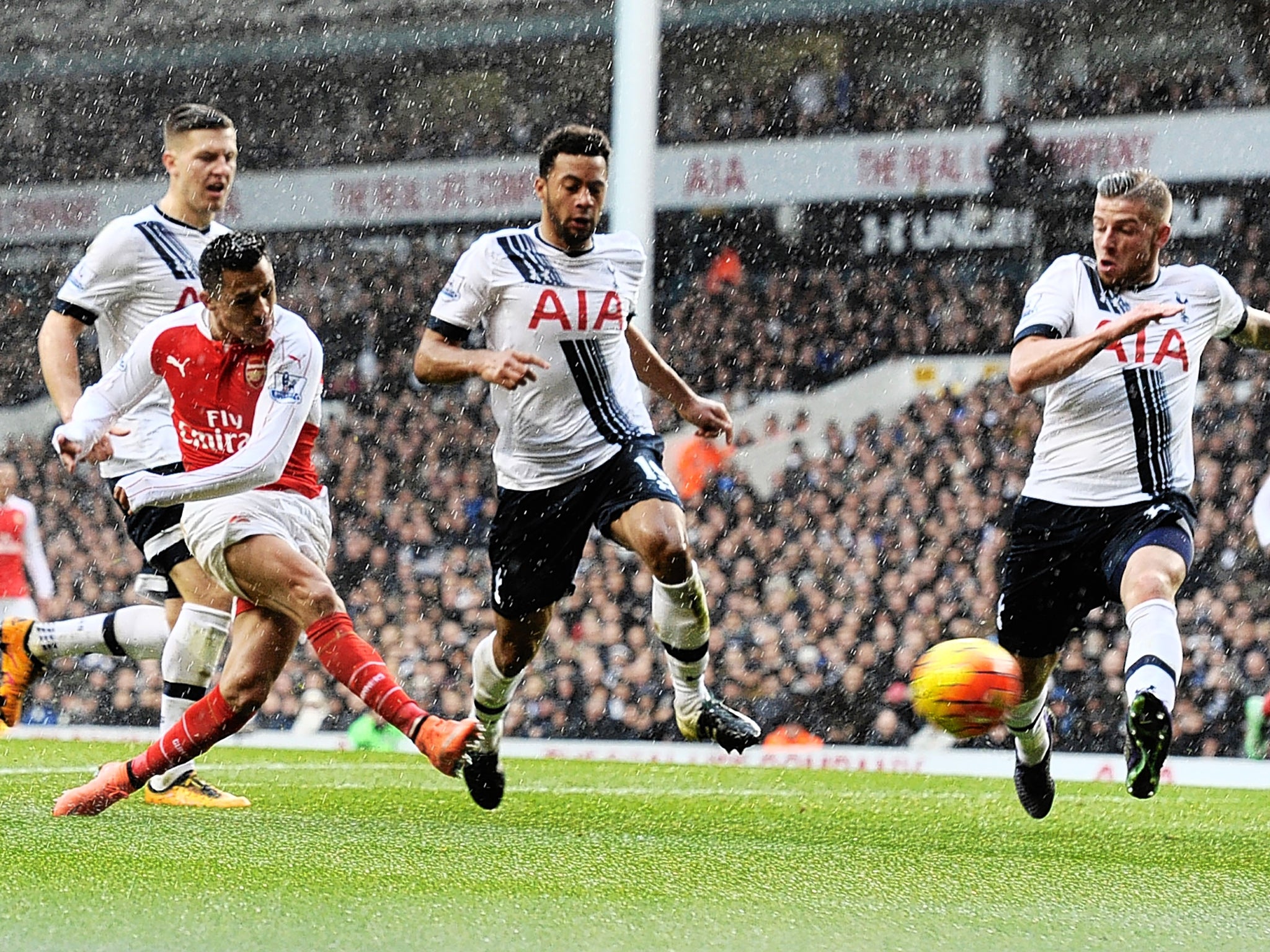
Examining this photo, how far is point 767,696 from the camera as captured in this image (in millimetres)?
13500

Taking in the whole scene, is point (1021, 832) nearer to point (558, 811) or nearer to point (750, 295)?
point (558, 811)

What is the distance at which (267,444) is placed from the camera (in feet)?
16.2

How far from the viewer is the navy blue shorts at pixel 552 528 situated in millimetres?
5961

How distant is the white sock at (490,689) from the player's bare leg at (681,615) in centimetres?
71

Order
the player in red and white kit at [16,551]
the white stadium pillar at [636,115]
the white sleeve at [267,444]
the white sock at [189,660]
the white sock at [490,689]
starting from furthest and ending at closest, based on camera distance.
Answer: the white stadium pillar at [636,115] → the player in red and white kit at [16,551] → the white sock at [490,689] → the white sock at [189,660] → the white sleeve at [267,444]

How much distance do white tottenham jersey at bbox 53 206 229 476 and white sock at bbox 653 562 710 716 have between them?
1769 millimetres

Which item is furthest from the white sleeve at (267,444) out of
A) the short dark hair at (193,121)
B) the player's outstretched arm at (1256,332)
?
the player's outstretched arm at (1256,332)

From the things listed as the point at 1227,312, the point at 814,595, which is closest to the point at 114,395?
the point at 1227,312

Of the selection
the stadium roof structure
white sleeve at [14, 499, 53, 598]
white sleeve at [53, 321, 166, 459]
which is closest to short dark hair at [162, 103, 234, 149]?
white sleeve at [53, 321, 166, 459]

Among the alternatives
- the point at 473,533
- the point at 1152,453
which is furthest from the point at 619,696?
the point at 1152,453

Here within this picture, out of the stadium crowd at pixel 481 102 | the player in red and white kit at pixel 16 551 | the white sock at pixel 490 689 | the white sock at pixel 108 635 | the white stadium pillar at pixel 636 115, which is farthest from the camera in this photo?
the stadium crowd at pixel 481 102

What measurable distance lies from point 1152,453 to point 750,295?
40.0 feet

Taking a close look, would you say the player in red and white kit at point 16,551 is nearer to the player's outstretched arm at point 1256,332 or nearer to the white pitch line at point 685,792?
the white pitch line at point 685,792

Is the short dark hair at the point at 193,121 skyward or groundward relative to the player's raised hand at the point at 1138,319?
skyward
